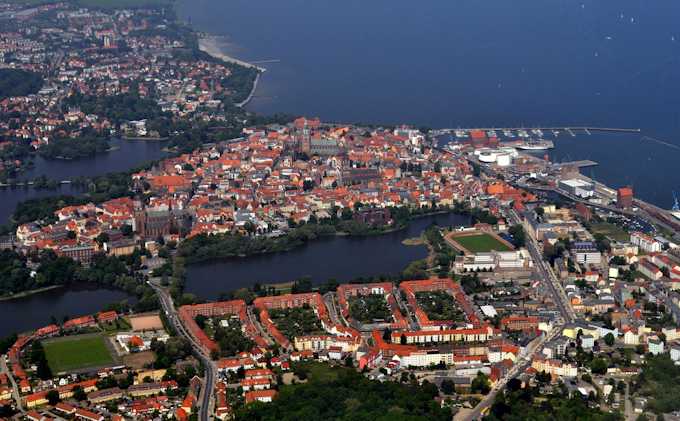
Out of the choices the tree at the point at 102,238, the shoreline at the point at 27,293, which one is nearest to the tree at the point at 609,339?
the shoreline at the point at 27,293

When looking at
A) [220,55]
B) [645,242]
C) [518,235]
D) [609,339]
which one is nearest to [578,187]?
[518,235]

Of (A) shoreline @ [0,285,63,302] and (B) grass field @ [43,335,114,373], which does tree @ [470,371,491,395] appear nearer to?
(B) grass field @ [43,335,114,373]

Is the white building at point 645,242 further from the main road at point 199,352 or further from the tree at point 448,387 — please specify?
the main road at point 199,352

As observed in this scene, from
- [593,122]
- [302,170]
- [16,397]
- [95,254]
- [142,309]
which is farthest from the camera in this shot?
[593,122]

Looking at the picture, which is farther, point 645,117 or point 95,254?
point 645,117

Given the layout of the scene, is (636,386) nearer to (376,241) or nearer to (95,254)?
(376,241)

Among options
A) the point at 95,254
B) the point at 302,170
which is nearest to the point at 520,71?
the point at 302,170

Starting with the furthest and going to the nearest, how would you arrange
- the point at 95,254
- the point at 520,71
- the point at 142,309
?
the point at 520,71 → the point at 95,254 → the point at 142,309
